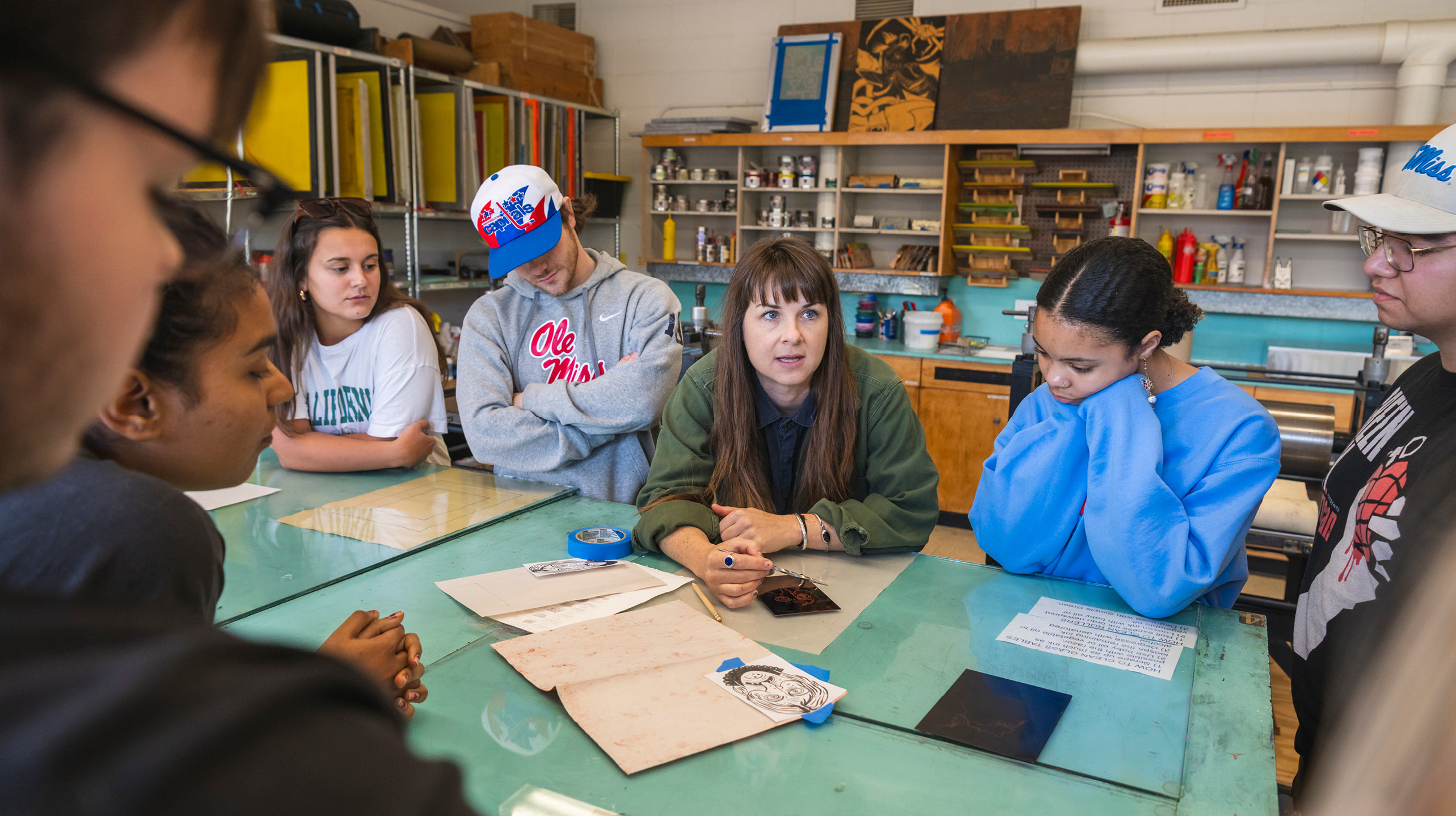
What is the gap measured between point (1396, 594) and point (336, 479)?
82.6 inches

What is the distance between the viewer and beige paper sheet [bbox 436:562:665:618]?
1.39 m

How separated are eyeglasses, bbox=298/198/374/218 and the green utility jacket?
1080 millimetres

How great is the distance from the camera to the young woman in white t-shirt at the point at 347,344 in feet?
7.34

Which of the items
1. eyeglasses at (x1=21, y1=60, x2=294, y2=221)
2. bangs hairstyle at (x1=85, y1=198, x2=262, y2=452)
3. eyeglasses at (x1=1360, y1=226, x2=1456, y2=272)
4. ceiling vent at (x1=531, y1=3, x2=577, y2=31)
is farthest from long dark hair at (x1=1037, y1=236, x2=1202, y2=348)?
ceiling vent at (x1=531, y1=3, x2=577, y2=31)

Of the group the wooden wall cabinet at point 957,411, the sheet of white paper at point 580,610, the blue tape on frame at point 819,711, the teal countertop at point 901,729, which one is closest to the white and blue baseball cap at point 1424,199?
the teal countertop at point 901,729

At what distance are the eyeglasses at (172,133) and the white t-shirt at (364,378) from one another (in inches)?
76.7

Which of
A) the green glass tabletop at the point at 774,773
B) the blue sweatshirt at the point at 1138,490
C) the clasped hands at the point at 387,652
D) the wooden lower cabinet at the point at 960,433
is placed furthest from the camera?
the wooden lower cabinet at the point at 960,433

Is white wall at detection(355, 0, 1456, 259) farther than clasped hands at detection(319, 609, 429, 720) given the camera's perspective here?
Yes

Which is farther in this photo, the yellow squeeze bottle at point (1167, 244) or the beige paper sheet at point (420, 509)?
the yellow squeeze bottle at point (1167, 244)

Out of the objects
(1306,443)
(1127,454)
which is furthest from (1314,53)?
(1127,454)

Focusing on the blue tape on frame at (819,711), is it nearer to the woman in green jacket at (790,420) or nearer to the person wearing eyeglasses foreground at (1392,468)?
the woman in green jacket at (790,420)

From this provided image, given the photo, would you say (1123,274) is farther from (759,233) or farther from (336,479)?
(759,233)

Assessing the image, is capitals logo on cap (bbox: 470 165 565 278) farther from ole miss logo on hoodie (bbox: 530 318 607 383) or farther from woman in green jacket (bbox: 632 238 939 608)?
woman in green jacket (bbox: 632 238 939 608)

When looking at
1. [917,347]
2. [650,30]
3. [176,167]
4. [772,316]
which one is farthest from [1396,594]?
[650,30]
